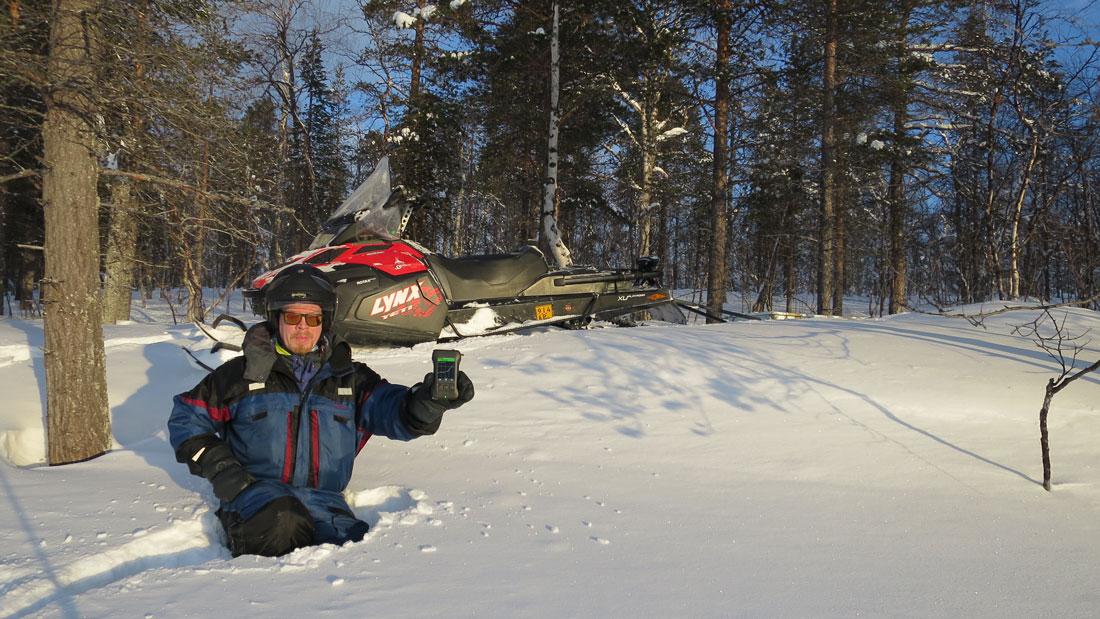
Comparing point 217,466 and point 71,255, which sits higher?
point 71,255

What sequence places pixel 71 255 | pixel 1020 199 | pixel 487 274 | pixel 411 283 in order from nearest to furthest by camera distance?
pixel 71 255
pixel 411 283
pixel 487 274
pixel 1020 199

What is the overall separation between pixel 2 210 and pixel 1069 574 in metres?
18.6

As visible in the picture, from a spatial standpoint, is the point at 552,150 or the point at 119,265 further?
the point at 552,150

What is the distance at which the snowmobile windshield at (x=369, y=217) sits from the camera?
5633 millimetres

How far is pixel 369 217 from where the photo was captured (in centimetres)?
569

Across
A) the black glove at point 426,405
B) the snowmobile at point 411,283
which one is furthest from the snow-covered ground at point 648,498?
the snowmobile at point 411,283

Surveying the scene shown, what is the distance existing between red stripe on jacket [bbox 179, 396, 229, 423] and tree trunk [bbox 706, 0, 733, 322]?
8066 mm

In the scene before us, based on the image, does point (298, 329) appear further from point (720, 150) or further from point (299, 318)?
point (720, 150)

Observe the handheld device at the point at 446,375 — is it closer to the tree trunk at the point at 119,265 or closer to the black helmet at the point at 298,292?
the black helmet at the point at 298,292

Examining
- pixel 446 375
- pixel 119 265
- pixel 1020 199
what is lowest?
pixel 446 375

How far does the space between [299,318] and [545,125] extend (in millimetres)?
10875

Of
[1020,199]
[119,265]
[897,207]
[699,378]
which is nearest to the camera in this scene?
[699,378]

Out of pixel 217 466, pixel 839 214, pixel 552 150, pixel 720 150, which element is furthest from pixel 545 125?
pixel 217 466

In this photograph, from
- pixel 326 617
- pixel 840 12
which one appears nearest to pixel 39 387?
pixel 326 617
